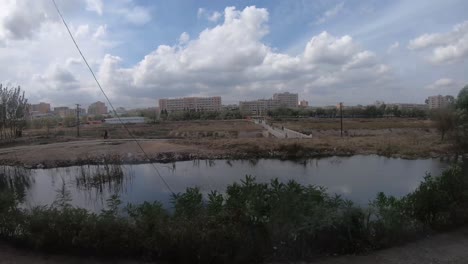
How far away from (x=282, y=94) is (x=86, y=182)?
542 feet

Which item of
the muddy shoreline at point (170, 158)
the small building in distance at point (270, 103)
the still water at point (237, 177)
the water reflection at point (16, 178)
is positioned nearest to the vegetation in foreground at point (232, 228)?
the still water at point (237, 177)

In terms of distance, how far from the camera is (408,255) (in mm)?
3934

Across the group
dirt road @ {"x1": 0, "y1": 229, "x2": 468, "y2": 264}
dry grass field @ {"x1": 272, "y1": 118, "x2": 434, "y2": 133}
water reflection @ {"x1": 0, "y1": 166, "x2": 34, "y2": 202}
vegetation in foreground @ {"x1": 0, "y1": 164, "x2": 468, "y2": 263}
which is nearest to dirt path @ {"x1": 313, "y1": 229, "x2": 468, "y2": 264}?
dirt road @ {"x1": 0, "y1": 229, "x2": 468, "y2": 264}

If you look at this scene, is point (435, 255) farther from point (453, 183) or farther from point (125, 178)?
point (125, 178)

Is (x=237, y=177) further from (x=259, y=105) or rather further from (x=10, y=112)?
(x=259, y=105)

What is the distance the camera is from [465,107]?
18.8 meters

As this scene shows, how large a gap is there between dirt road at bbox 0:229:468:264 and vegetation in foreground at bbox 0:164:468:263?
139 mm

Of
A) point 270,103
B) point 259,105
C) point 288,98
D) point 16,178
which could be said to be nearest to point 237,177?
point 16,178

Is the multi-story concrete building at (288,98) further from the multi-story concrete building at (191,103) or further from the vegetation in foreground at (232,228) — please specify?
the vegetation in foreground at (232,228)

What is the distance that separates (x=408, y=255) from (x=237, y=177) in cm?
1498

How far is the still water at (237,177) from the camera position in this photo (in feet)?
47.1

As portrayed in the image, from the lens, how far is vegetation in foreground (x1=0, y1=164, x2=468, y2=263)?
389 cm

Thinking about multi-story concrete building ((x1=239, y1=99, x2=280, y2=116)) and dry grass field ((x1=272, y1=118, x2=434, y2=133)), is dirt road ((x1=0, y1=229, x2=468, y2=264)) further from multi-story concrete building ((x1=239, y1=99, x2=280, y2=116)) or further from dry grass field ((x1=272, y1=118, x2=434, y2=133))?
multi-story concrete building ((x1=239, y1=99, x2=280, y2=116))

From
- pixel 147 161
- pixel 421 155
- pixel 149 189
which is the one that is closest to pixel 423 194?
pixel 149 189
